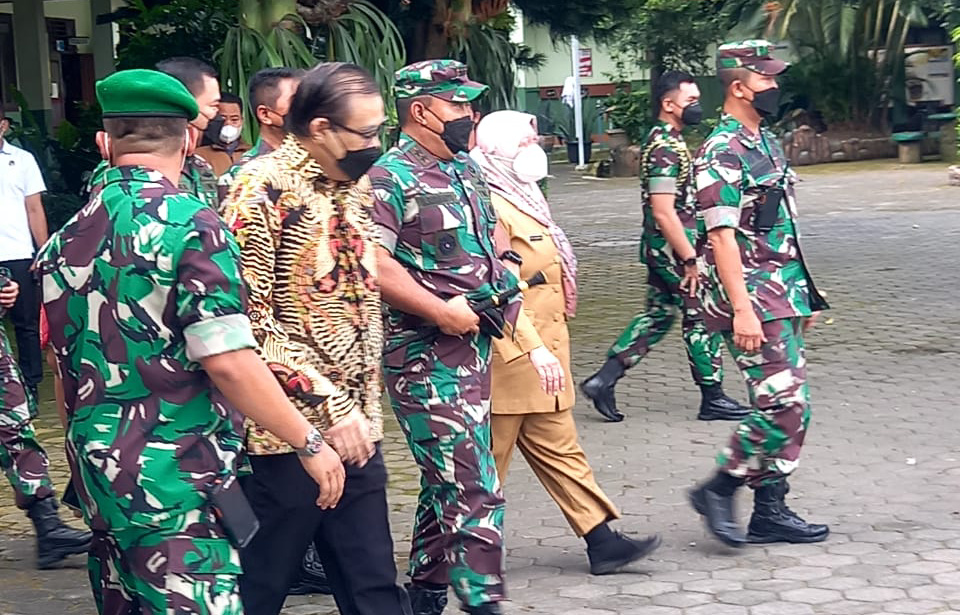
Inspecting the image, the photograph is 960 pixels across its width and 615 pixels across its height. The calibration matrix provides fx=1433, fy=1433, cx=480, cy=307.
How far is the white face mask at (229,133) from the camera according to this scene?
6.22 meters

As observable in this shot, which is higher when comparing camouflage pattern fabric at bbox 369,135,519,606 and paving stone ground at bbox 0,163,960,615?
camouflage pattern fabric at bbox 369,135,519,606

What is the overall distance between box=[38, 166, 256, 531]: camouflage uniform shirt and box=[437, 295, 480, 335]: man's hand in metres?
1.28

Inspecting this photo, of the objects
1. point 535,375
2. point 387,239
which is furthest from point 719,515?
point 387,239

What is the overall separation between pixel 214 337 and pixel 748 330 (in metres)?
2.82

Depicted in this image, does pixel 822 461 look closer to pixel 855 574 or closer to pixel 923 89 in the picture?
pixel 855 574

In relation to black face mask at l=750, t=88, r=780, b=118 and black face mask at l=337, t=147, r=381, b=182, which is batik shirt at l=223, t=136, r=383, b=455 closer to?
black face mask at l=337, t=147, r=381, b=182

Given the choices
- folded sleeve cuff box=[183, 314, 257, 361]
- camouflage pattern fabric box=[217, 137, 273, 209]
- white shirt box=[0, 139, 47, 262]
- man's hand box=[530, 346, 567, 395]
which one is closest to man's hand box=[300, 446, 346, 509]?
folded sleeve cuff box=[183, 314, 257, 361]

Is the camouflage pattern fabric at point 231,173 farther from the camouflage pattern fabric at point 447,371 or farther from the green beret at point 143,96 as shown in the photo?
the green beret at point 143,96

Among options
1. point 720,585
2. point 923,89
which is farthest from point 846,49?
point 720,585

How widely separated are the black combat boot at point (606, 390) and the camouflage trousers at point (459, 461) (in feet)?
12.0

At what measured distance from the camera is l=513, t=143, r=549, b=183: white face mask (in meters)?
5.25

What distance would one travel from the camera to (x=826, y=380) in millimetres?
9070

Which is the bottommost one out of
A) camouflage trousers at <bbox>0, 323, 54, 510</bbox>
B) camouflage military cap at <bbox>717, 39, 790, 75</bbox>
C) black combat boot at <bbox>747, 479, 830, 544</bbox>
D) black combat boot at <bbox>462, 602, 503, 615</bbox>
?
black combat boot at <bbox>747, 479, 830, 544</bbox>

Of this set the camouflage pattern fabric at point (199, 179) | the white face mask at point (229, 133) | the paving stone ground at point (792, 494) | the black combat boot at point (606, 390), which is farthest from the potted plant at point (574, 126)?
the camouflage pattern fabric at point (199, 179)
